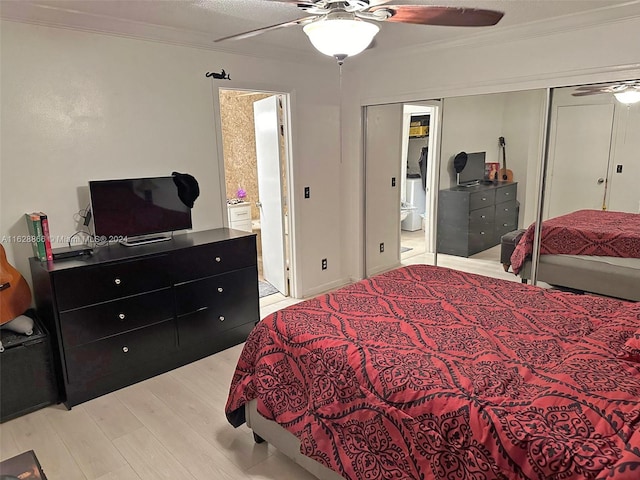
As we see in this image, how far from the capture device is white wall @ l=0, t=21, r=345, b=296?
276 cm

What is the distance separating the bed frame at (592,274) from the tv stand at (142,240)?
113 inches

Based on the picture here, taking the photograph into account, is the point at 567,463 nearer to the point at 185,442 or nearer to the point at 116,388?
the point at 185,442

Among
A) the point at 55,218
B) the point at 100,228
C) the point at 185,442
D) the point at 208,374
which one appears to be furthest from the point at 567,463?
the point at 55,218

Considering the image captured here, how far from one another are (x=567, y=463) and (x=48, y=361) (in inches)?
109

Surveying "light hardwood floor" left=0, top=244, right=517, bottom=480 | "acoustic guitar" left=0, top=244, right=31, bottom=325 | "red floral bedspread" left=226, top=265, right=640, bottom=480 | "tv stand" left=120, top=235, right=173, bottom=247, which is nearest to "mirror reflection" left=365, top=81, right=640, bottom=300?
"red floral bedspread" left=226, top=265, right=640, bottom=480

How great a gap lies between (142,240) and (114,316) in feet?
2.08

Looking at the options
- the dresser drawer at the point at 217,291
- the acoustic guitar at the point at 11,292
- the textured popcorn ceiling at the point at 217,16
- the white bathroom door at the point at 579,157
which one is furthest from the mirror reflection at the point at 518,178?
the acoustic guitar at the point at 11,292

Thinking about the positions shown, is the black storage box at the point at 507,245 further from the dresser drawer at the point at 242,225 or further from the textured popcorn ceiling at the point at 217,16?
the dresser drawer at the point at 242,225

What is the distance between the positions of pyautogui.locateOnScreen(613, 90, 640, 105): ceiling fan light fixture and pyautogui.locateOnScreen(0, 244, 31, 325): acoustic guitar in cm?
407

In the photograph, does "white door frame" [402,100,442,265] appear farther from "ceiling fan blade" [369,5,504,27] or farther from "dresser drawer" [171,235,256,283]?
"ceiling fan blade" [369,5,504,27]

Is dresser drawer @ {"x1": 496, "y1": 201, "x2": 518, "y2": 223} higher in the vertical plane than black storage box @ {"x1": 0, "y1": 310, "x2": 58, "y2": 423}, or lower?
higher

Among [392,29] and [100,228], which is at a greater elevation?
[392,29]

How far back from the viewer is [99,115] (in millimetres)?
3062

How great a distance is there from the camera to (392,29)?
10.8ft
